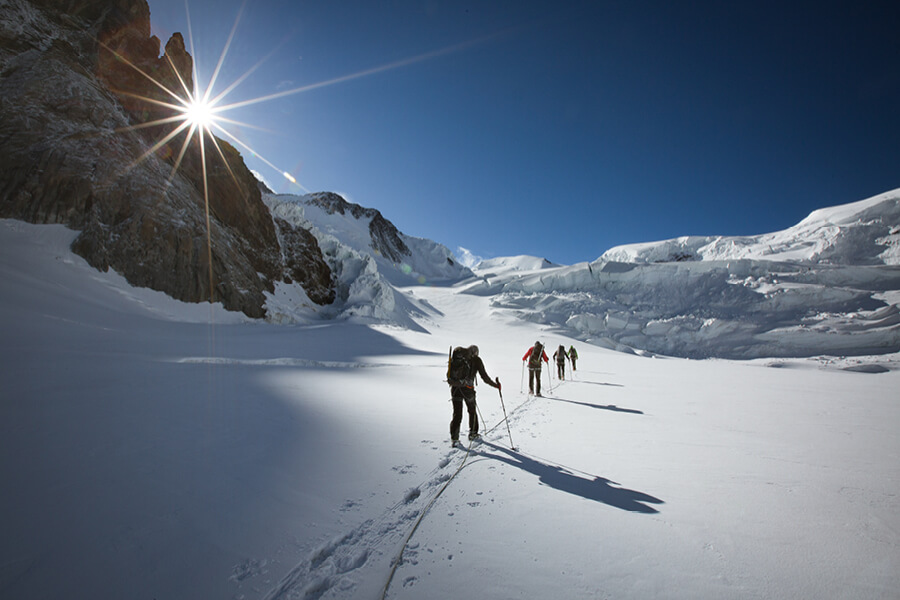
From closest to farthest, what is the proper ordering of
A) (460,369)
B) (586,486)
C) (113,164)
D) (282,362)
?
1. (586,486)
2. (460,369)
3. (282,362)
4. (113,164)

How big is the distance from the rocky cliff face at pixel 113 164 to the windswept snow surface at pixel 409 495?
16.8 meters

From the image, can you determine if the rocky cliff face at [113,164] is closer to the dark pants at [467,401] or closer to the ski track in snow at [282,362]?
the ski track in snow at [282,362]

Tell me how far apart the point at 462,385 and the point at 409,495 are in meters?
2.17

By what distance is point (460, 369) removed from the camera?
5809 millimetres

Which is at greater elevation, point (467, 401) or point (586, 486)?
point (467, 401)

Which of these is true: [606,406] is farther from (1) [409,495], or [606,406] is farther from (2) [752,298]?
(2) [752,298]

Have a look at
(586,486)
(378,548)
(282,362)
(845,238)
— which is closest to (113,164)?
(282,362)

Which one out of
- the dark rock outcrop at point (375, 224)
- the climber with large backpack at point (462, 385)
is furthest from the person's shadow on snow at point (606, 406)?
the dark rock outcrop at point (375, 224)

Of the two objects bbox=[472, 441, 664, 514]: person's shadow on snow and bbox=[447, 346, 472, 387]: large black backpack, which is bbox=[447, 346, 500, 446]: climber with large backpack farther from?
bbox=[472, 441, 664, 514]: person's shadow on snow

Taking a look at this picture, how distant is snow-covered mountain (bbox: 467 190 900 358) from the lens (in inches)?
1241

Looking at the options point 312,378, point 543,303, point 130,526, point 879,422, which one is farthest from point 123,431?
point 543,303

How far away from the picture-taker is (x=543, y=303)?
46.5 metres

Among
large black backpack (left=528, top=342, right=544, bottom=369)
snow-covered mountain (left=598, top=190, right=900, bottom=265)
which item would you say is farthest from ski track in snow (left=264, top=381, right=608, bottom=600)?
snow-covered mountain (left=598, top=190, right=900, bottom=265)

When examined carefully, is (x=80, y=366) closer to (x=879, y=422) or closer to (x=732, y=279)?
(x=879, y=422)
